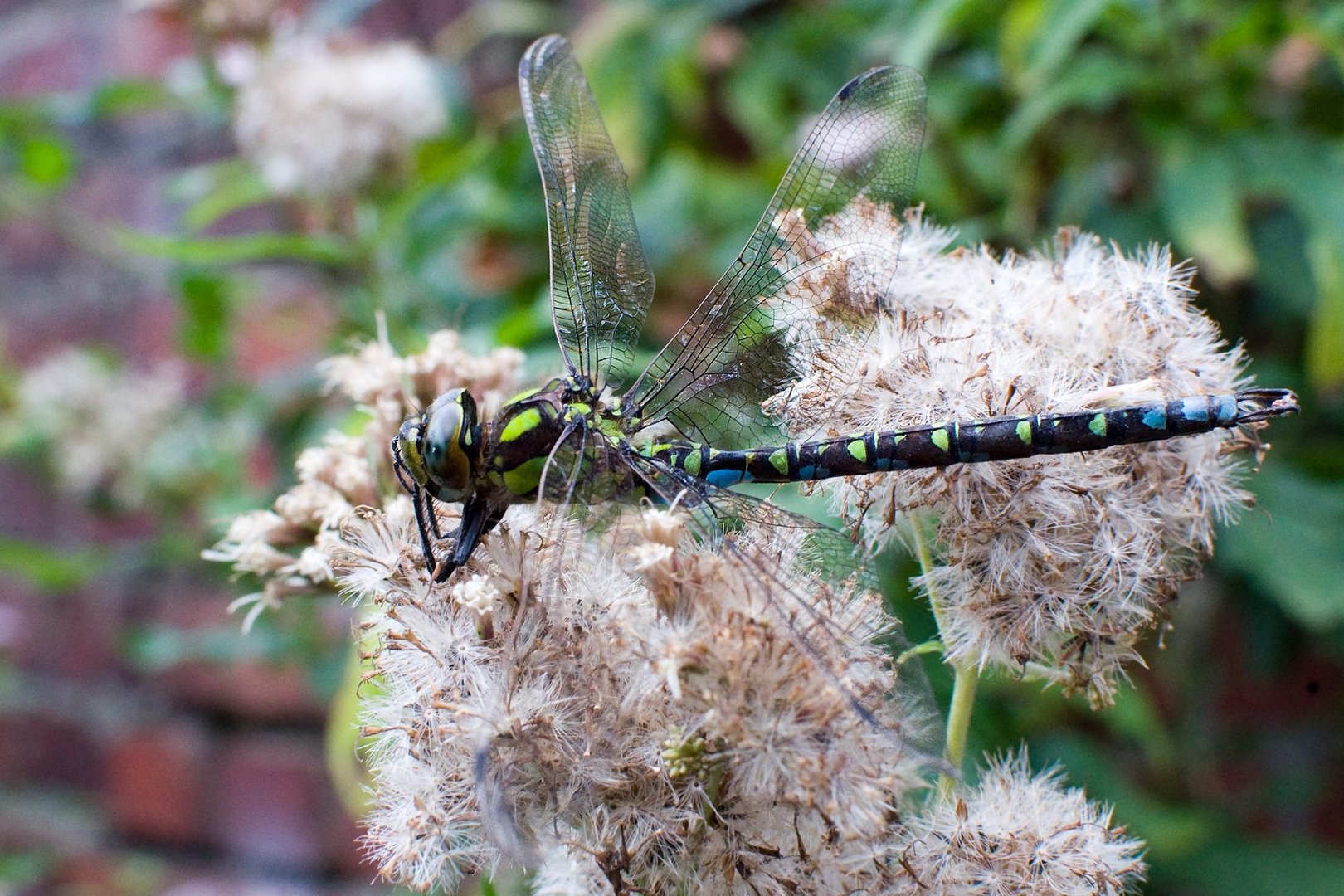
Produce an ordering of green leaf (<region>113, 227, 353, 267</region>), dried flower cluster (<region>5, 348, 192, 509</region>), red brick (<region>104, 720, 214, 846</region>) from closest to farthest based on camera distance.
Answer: green leaf (<region>113, 227, 353, 267</region>) < dried flower cluster (<region>5, 348, 192, 509</region>) < red brick (<region>104, 720, 214, 846</region>)

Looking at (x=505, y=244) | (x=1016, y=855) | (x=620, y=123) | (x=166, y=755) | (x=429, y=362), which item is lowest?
(x=166, y=755)

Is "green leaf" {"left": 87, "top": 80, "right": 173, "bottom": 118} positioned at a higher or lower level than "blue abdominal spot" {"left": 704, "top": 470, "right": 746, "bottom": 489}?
higher

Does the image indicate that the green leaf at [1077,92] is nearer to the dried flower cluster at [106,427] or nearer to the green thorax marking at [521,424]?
the green thorax marking at [521,424]

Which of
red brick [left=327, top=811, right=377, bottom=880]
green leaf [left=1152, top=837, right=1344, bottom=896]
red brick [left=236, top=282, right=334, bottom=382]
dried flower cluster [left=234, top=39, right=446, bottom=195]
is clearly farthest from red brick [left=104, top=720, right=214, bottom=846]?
green leaf [left=1152, top=837, right=1344, bottom=896]

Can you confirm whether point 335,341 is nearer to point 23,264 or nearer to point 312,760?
point 312,760

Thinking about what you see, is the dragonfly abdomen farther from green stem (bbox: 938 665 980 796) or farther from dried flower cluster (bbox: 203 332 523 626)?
dried flower cluster (bbox: 203 332 523 626)

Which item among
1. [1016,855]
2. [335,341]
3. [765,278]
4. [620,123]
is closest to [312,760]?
[335,341]
